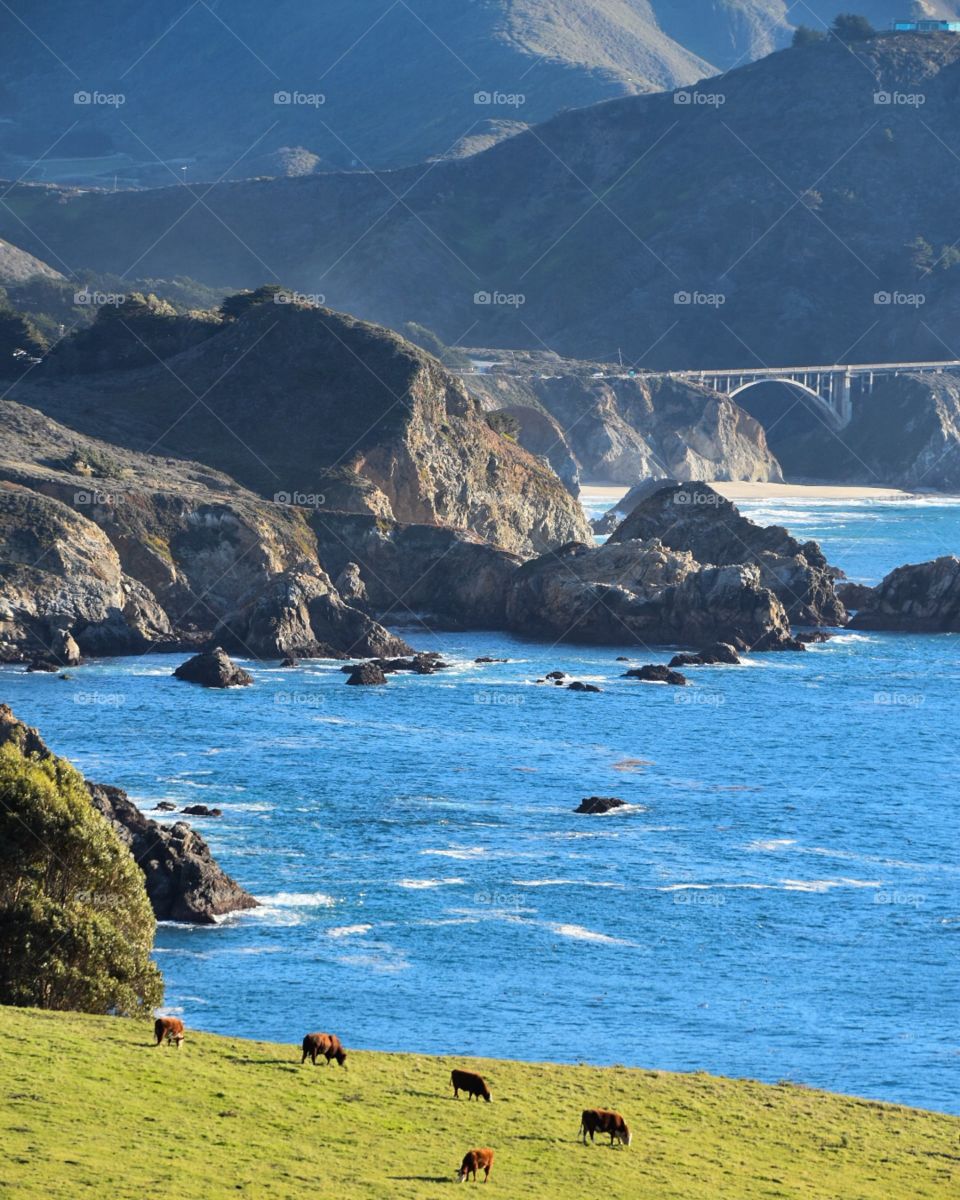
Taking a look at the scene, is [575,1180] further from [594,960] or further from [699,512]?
[699,512]

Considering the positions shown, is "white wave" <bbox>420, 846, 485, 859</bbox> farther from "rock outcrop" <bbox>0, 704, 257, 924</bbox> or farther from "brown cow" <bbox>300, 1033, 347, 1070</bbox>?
"brown cow" <bbox>300, 1033, 347, 1070</bbox>

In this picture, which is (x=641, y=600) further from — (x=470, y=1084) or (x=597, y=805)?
(x=470, y=1084)

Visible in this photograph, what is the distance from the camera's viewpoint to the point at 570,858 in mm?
95875

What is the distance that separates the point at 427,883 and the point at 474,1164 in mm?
44308

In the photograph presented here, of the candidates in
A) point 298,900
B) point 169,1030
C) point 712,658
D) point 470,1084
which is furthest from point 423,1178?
point 712,658

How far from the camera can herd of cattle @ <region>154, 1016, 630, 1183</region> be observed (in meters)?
47.0

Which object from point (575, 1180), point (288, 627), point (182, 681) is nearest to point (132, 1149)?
point (575, 1180)

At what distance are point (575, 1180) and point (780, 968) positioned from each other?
34.6 m

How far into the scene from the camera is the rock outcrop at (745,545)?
178 metres

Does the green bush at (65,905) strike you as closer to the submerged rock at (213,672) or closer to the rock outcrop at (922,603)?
the submerged rock at (213,672)

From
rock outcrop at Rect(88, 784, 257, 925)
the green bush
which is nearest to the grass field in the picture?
the green bush

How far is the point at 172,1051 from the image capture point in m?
56.3

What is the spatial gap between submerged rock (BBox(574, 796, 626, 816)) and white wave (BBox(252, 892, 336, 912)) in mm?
21326

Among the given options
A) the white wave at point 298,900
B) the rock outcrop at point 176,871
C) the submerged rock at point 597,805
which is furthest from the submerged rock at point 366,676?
the rock outcrop at point 176,871
